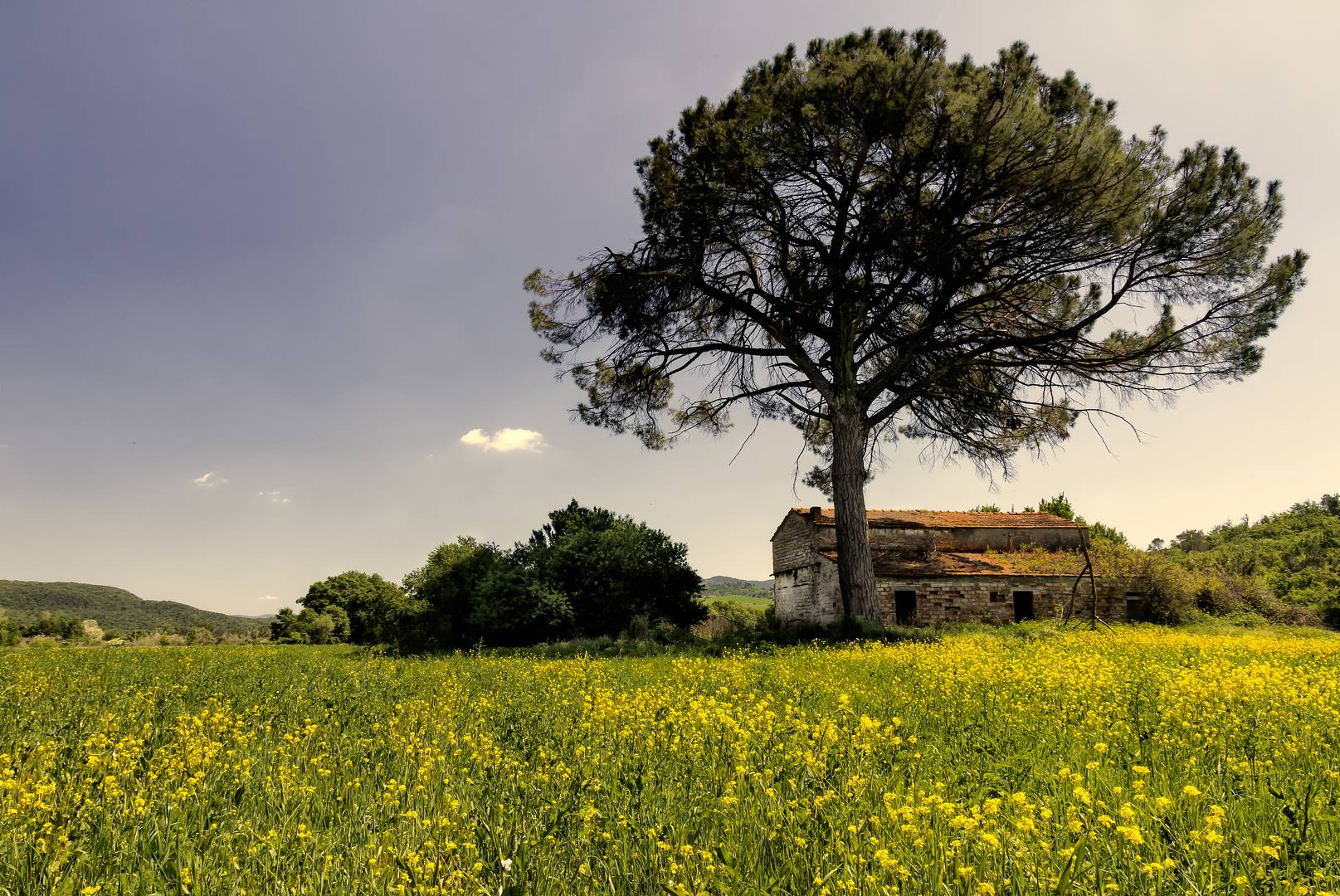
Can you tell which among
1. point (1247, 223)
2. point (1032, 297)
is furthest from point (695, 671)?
point (1247, 223)

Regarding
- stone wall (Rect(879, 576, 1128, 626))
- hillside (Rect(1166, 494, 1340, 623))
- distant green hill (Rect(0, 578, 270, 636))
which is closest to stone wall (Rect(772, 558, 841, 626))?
stone wall (Rect(879, 576, 1128, 626))

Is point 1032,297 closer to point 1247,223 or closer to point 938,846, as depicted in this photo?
point 1247,223

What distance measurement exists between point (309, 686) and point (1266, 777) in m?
9.12

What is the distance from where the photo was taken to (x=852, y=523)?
20703 mm

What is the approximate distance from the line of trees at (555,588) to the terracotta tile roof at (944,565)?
756 cm

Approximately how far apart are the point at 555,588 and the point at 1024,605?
2029 centimetres

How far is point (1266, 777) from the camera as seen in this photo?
13.1 feet

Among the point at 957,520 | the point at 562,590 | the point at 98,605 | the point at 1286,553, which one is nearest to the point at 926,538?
the point at 957,520

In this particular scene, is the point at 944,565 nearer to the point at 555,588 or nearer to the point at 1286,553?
the point at 555,588

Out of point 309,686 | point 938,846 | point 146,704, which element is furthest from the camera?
point 309,686

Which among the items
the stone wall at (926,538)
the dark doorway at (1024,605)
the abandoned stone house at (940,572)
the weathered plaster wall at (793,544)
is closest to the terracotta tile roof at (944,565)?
the abandoned stone house at (940,572)

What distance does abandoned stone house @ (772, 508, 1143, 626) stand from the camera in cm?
2878

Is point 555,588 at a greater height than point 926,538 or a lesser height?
lesser

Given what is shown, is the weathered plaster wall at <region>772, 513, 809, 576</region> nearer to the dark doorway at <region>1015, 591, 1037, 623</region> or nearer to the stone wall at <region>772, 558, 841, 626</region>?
the stone wall at <region>772, 558, 841, 626</region>
